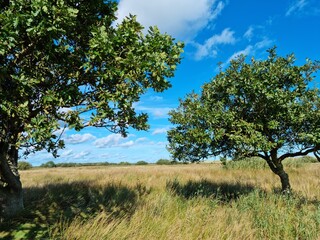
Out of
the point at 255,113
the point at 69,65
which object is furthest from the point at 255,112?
the point at 69,65

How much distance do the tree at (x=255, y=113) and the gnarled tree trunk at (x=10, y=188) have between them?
6.92m

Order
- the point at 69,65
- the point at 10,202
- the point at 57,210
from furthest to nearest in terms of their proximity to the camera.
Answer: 1. the point at 57,210
2. the point at 10,202
3. the point at 69,65

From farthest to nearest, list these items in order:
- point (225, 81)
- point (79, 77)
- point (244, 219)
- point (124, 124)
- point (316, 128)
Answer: point (225, 81)
point (316, 128)
point (244, 219)
point (124, 124)
point (79, 77)

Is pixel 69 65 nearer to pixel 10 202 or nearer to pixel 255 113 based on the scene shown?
pixel 10 202

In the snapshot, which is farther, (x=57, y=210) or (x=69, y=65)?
(x=57, y=210)

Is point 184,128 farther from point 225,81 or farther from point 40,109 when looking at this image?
point 40,109

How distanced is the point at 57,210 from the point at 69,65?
6.17 meters

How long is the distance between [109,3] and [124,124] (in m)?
3.87

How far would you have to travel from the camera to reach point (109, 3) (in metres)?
9.20

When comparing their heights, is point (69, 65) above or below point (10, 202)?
above

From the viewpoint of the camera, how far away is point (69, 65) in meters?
7.93

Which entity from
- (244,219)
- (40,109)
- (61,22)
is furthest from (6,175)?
(244,219)

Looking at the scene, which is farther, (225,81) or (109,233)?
(225,81)

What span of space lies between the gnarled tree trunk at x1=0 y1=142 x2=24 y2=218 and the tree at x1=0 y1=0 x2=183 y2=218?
Result: 0.84m
